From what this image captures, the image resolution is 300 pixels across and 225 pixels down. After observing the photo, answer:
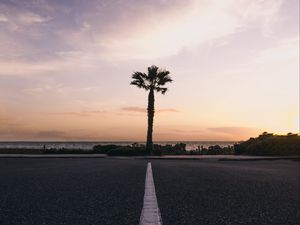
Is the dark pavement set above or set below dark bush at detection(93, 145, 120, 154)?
below

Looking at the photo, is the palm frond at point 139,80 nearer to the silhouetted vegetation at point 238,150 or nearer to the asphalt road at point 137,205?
the silhouetted vegetation at point 238,150

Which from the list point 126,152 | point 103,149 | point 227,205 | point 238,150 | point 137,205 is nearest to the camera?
point 137,205

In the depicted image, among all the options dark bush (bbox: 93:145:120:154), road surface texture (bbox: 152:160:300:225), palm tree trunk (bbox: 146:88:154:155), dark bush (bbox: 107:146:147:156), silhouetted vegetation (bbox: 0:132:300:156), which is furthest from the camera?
dark bush (bbox: 93:145:120:154)

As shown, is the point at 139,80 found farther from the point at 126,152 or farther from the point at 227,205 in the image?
the point at 227,205

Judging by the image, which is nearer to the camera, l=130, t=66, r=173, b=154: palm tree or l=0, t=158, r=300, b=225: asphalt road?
l=0, t=158, r=300, b=225: asphalt road

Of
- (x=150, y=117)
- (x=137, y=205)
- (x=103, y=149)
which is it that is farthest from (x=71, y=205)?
(x=103, y=149)

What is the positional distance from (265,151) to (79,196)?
32984 millimetres

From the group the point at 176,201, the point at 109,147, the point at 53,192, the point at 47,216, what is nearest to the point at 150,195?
the point at 176,201

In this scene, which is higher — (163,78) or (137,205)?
(163,78)

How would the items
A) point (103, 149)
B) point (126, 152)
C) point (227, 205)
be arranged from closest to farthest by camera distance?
1. point (227, 205)
2. point (126, 152)
3. point (103, 149)

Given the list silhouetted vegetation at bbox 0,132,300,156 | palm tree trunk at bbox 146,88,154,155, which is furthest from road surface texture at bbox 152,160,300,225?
palm tree trunk at bbox 146,88,154,155

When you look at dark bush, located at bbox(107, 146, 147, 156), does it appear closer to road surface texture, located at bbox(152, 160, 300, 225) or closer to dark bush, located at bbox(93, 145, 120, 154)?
dark bush, located at bbox(93, 145, 120, 154)

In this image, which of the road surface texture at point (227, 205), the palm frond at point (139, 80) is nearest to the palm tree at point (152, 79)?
the palm frond at point (139, 80)

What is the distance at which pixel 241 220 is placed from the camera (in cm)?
556
